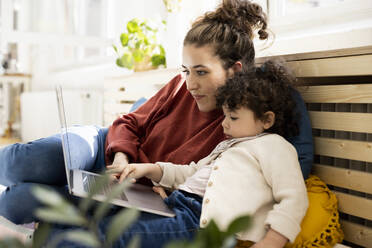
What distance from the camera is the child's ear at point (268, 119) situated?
1105 millimetres

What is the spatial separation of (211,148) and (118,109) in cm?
118

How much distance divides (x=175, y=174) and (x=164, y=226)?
259 millimetres

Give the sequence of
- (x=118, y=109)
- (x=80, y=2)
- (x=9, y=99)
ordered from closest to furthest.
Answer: (x=118, y=109) → (x=80, y=2) → (x=9, y=99)

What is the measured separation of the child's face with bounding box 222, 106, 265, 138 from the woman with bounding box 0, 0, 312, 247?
0.41ft

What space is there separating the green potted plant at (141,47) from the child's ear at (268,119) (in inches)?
50.3

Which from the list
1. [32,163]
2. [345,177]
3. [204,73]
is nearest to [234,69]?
[204,73]

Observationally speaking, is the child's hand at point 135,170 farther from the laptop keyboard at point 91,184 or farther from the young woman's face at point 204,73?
the young woman's face at point 204,73

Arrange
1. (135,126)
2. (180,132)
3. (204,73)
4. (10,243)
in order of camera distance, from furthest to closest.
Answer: (135,126)
(180,132)
(204,73)
(10,243)

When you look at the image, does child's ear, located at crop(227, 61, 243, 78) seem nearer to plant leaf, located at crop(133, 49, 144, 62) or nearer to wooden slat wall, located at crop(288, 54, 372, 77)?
wooden slat wall, located at crop(288, 54, 372, 77)

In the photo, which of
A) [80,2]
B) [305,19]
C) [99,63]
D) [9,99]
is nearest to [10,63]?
[9,99]

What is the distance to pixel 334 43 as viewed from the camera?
1485 millimetres

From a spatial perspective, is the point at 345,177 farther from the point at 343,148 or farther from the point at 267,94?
the point at 267,94

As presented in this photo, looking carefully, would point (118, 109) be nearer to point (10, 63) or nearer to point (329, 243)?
point (329, 243)

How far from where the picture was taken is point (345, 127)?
1.17 meters
